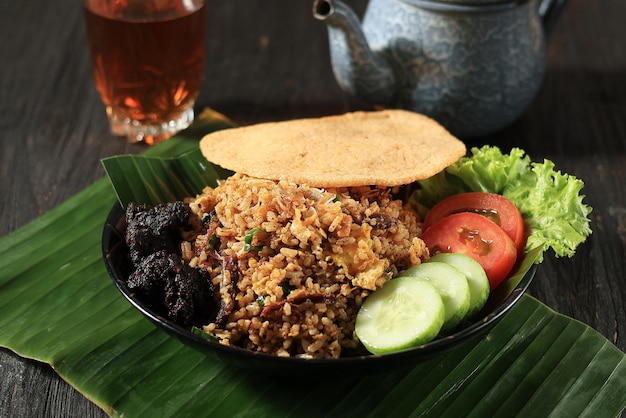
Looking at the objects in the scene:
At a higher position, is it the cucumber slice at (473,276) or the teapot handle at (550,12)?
the teapot handle at (550,12)

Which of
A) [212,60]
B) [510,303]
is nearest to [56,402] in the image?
[510,303]

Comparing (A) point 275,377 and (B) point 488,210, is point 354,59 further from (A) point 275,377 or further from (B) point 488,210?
(A) point 275,377

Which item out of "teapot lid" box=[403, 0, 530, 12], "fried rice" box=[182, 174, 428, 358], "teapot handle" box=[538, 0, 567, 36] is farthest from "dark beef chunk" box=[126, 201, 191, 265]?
"teapot handle" box=[538, 0, 567, 36]

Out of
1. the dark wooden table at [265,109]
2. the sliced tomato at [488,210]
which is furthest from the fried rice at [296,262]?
the dark wooden table at [265,109]

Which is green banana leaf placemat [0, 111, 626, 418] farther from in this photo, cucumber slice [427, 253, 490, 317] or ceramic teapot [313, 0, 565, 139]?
ceramic teapot [313, 0, 565, 139]

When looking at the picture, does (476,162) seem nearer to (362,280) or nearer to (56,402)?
(362,280)

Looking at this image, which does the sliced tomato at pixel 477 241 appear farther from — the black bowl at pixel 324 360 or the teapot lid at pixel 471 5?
the teapot lid at pixel 471 5
